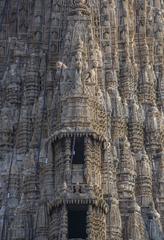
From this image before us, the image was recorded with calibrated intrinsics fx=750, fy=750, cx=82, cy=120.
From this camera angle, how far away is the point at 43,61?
155 ft

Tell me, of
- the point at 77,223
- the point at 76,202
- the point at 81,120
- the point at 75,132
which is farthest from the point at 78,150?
the point at 77,223

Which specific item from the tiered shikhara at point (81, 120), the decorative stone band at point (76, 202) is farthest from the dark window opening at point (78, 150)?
the decorative stone band at point (76, 202)

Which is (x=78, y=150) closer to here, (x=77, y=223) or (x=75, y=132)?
(x=75, y=132)

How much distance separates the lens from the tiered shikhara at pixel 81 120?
40.2 meters

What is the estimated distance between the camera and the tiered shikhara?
4016 centimetres

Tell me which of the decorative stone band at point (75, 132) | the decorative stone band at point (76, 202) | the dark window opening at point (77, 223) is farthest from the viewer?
the decorative stone band at point (75, 132)

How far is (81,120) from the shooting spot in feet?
136

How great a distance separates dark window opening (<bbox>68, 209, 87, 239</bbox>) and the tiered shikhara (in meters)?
0.05

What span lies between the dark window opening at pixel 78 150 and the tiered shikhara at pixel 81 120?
0.06 m

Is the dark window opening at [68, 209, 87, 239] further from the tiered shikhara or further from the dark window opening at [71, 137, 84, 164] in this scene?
the dark window opening at [71, 137, 84, 164]

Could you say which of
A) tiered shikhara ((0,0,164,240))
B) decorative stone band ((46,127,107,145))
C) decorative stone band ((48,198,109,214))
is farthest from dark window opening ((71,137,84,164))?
decorative stone band ((48,198,109,214))

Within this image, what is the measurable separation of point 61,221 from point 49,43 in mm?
13610

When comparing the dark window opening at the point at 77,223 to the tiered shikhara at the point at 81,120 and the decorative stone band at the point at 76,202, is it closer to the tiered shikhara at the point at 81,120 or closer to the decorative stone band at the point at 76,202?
the tiered shikhara at the point at 81,120

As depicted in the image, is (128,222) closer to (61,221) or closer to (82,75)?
(61,221)
